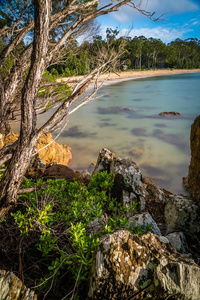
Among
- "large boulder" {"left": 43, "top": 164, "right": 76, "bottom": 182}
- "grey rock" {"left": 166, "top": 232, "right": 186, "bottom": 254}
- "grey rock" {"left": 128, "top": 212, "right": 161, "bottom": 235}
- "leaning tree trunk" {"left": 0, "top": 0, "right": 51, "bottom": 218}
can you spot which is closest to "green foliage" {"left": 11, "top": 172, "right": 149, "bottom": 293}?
"grey rock" {"left": 128, "top": 212, "right": 161, "bottom": 235}

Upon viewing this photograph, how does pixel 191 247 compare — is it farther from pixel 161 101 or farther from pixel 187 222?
pixel 161 101

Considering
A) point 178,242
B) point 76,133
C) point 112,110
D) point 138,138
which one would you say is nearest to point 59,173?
point 178,242

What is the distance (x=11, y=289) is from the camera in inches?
46.6

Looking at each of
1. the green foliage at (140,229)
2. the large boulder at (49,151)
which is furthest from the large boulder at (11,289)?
the large boulder at (49,151)

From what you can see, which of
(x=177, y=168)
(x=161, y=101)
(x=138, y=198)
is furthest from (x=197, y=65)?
(x=138, y=198)

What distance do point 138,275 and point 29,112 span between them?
5.82 feet

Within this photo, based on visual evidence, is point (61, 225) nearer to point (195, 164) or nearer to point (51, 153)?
point (195, 164)

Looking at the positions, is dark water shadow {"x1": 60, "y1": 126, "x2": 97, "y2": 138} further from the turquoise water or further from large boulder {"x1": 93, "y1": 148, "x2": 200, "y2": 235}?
large boulder {"x1": 93, "y1": 148, "x2": 200, "y2": 235}

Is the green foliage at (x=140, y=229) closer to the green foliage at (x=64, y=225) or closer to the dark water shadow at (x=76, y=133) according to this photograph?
the green foliage at (x=64, y=225)

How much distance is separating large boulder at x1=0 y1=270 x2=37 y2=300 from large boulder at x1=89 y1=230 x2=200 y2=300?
455mm

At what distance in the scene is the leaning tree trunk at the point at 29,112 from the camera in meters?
1.70

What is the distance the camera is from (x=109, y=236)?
1500 mm

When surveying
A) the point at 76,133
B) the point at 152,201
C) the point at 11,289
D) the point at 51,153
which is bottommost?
the point at 152,201

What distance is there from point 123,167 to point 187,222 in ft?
4.90
